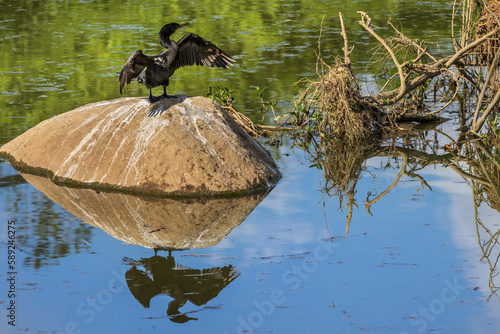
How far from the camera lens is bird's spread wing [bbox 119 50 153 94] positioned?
7.79 meters

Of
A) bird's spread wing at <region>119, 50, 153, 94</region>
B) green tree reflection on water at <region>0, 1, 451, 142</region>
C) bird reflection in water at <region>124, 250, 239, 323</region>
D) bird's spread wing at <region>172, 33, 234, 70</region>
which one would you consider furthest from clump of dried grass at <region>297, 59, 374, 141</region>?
bird reflection in water at <region>124, 250, 239, 323</region>

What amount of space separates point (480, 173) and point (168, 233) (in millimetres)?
4309

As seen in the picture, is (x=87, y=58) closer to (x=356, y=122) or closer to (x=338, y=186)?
(x=356, y=122)

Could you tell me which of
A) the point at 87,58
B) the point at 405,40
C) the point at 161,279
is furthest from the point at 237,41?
the point at 161,279

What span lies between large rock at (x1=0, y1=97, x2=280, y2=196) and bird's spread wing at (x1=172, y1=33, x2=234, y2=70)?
0.48 m

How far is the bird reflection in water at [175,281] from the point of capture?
6.26m

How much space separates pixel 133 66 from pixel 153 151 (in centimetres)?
109

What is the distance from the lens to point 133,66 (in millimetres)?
8008

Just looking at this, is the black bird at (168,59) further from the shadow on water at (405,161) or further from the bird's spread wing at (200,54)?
the shadow on water at (405,161)

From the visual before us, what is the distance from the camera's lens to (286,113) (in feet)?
39.7

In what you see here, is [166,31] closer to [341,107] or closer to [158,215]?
[158,215]

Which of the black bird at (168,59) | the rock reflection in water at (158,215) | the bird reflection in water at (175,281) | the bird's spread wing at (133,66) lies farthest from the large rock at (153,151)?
the bird reflection in water at (175,281)

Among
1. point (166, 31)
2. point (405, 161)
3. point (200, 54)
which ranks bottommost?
point (405, 161)

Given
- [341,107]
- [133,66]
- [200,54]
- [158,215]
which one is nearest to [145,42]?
[341,107]
